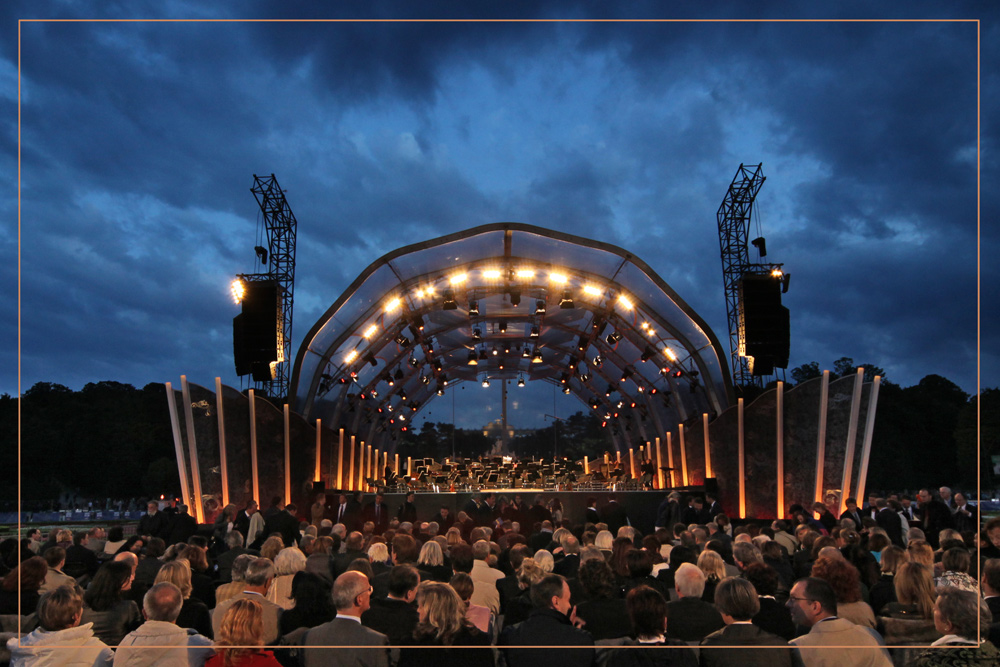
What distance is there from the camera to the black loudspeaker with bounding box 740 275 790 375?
21.9m

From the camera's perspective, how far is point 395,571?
5109mm

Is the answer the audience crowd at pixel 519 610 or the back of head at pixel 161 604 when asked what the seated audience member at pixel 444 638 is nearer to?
the audience crowd at pixel 519 610

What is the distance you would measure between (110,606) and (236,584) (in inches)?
34.0

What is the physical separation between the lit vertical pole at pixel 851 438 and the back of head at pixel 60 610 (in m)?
16.6

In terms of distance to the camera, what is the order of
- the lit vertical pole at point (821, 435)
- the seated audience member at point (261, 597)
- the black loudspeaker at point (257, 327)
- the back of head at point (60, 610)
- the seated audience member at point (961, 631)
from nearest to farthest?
1. the seated audience member at point (961, 631)
2. the back of head at point (60, 610)
3. the seated audience member at point (261, 597)
4. the lit vertical pole at point (821, 435)
5. the black loudspeaker at point (257, 327)

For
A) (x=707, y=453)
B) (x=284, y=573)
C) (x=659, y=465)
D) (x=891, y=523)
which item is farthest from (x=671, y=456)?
(x=284, y=573)

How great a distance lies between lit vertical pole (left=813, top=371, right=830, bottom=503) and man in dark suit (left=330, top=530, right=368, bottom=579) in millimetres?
12594

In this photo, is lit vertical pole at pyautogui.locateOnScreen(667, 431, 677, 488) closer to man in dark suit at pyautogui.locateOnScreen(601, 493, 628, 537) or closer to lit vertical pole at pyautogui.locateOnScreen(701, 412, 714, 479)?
lit vertical pole at pyautogui.locateOnScreen(701, 412, 714, 479)

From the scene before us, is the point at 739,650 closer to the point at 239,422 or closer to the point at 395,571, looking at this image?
the point at 395,571

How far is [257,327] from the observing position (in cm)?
2186

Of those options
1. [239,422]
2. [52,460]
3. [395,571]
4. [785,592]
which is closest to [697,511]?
[785,592]

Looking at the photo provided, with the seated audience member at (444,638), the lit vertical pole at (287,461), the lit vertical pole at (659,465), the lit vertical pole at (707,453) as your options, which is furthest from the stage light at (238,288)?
the seated audience member at (444,638)

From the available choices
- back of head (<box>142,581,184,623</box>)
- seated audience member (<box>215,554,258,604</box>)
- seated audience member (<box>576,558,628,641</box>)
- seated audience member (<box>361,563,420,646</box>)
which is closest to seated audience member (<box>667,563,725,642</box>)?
seated audience member (<box>576,558,628,641</box>)

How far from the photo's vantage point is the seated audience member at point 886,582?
586cm
